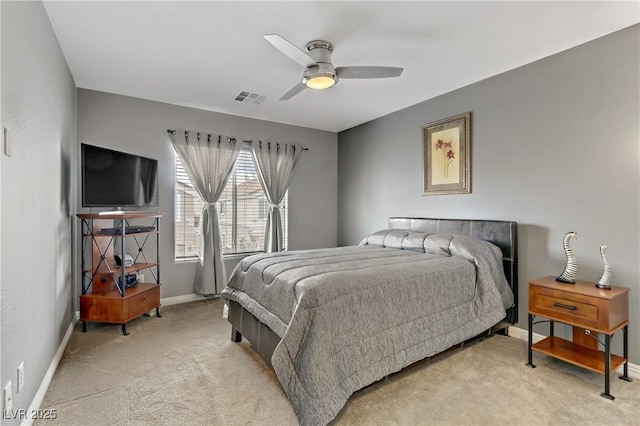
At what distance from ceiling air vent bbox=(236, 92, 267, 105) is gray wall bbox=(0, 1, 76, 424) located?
168 cm

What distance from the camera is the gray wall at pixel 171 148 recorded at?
3719 mm

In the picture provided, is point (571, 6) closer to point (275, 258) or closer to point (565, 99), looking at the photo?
point (565, 99)

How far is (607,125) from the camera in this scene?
255 cm

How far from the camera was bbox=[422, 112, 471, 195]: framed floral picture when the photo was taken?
358cm

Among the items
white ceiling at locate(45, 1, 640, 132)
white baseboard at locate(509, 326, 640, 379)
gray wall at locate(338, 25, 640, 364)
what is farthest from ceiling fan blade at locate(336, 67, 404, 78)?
white baseboard at locate(509, 326, 640, 379)

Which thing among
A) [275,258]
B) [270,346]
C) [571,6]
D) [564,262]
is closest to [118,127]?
[275,258]

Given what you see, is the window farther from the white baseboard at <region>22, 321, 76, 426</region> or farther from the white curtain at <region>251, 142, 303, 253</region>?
the white baseboard at <region>22, 321, 76, 426</region>

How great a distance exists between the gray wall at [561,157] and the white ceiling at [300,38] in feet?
0.67

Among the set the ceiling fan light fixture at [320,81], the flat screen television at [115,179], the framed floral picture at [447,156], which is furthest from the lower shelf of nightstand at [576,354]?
the flat screen television at [115,179]

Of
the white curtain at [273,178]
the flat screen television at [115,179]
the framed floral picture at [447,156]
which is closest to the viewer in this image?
the flat screen television at [115,179]

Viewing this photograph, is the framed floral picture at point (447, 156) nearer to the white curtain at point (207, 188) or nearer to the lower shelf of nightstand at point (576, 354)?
the lower shelf of nightstand at point (576, 354)

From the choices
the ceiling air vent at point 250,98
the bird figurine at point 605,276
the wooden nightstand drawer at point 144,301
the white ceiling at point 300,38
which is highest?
the ceiling air vent at point 250,98

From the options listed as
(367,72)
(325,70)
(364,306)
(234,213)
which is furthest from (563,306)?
(234,213)

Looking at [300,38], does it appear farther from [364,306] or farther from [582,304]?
[582,304]
